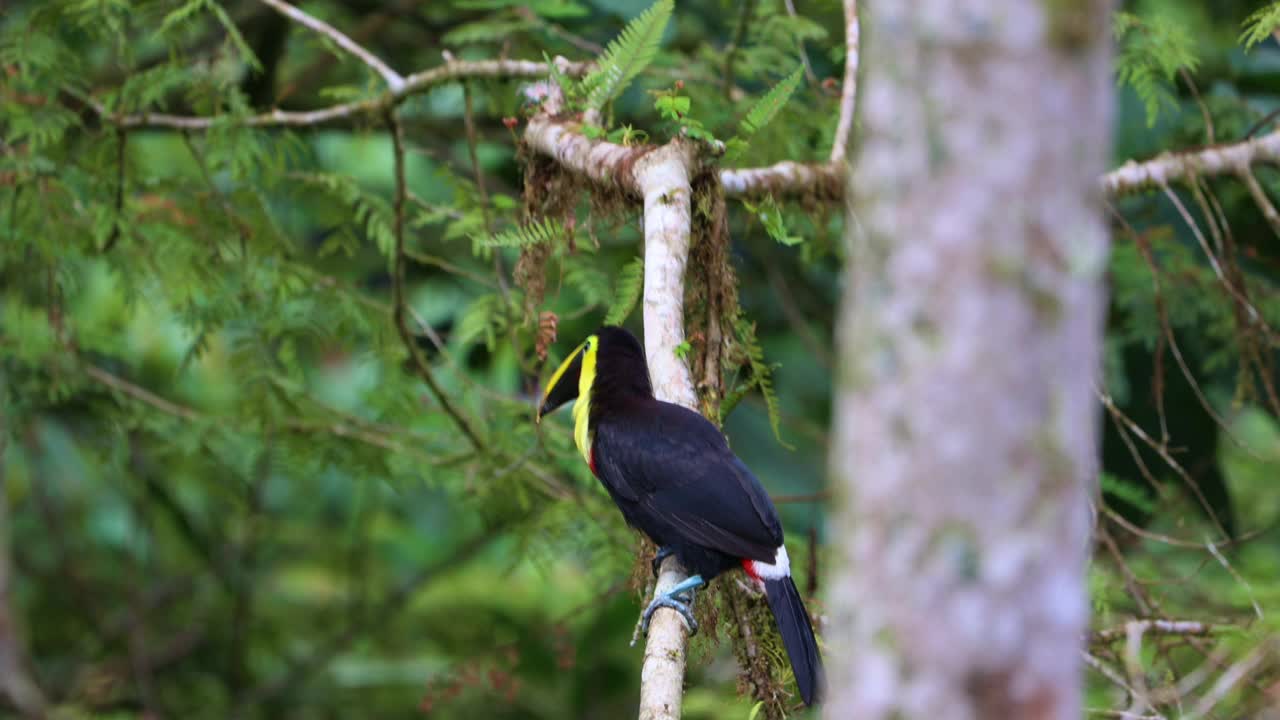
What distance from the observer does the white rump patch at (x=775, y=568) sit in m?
2.61

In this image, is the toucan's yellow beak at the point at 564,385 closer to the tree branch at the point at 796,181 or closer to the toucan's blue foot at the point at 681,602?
the tree branch at the point at 796,181

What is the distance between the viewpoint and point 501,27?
3.94m

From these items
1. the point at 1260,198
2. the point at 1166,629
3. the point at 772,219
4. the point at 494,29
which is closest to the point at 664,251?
the point at 772,219

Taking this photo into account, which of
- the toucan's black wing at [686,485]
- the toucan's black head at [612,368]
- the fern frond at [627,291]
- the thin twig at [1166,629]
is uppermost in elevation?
the fern frond at [627,291]

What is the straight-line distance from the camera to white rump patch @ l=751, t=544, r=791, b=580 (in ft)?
8.55

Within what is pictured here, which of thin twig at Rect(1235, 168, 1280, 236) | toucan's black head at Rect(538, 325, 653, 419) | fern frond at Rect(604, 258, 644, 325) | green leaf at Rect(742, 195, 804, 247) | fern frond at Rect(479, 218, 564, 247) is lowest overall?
toucan's black head at Rect(538, 325, 653, 419)

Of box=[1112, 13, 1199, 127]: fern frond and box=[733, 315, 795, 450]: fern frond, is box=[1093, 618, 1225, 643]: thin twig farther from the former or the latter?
box=[1112, 13, 1199, 127]: fern frond

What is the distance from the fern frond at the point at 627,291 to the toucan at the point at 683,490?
38mm

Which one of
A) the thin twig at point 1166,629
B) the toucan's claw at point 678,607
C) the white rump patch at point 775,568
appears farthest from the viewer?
the thin twig at point 1166,629

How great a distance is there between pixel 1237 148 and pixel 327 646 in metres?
4.53

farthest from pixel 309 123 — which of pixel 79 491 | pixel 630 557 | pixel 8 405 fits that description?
pixel 79 491

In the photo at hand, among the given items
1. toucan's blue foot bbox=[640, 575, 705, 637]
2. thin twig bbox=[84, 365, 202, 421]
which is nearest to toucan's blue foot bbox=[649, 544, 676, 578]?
toucan's blue foot bbox=[640, 575, 705, 637]

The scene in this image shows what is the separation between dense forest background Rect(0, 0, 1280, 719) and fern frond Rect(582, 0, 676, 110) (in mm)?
102

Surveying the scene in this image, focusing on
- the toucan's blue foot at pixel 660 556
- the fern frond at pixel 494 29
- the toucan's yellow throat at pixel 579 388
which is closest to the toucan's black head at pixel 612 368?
the toucan's yellow throat at pixel 579 388
